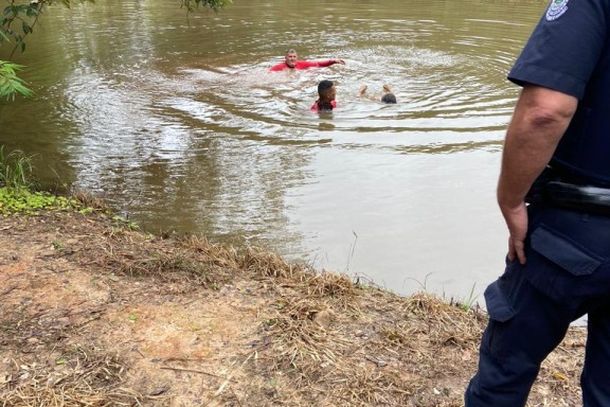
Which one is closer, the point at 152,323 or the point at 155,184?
the point at 152,323

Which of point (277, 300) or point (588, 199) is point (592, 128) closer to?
point (588, 199)

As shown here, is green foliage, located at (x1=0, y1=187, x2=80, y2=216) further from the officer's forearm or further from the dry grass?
the officer's forearm

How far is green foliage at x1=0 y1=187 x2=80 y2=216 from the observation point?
441cm

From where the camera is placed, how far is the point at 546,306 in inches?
70.7

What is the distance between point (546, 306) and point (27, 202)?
13.1 feet

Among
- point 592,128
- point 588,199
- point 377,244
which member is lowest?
point 377,244

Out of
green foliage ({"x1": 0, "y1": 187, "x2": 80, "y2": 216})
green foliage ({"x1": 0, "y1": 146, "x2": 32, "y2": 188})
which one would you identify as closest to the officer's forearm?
green foliage ({"x1": 0, "y1": 187, "x2": 80, "y2": 216})

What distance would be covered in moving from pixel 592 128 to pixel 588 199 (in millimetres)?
200

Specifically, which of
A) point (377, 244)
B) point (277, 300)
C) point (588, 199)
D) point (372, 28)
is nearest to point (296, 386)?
point (277, 300)

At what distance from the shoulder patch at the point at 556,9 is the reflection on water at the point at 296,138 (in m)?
2.61

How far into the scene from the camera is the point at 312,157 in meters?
6.39

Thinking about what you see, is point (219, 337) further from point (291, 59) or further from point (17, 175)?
point (291, 59)

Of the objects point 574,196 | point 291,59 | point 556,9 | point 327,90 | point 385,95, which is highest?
point 556,9

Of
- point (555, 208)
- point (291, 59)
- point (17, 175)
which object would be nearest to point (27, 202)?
point (17, 175)
